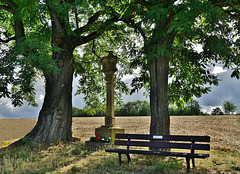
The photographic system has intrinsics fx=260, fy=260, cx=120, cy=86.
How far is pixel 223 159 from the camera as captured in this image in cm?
834

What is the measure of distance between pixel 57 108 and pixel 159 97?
4.96 m

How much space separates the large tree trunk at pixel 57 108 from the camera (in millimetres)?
11539

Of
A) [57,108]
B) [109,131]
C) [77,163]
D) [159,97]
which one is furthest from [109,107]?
[77,163]

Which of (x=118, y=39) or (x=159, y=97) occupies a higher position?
(x=118, y=39)

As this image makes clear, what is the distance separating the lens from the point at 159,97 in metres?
9.24

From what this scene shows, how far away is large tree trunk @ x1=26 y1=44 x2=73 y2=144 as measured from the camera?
454 inches

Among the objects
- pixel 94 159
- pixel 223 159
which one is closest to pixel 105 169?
pixel 94 159

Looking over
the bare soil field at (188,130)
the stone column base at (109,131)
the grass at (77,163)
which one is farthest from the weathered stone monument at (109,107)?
the bare soil field at (188,130)

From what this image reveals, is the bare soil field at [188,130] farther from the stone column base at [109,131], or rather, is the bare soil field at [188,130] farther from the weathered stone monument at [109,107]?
the weathered stone monument at [109,107]

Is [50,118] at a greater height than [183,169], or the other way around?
[50,118]

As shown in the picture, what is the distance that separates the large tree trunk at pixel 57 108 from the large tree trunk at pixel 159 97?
4.54 metres

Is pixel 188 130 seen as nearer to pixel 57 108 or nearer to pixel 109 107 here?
pixel 109 107

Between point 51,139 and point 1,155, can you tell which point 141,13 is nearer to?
point 51,139

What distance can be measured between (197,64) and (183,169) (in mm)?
5848
